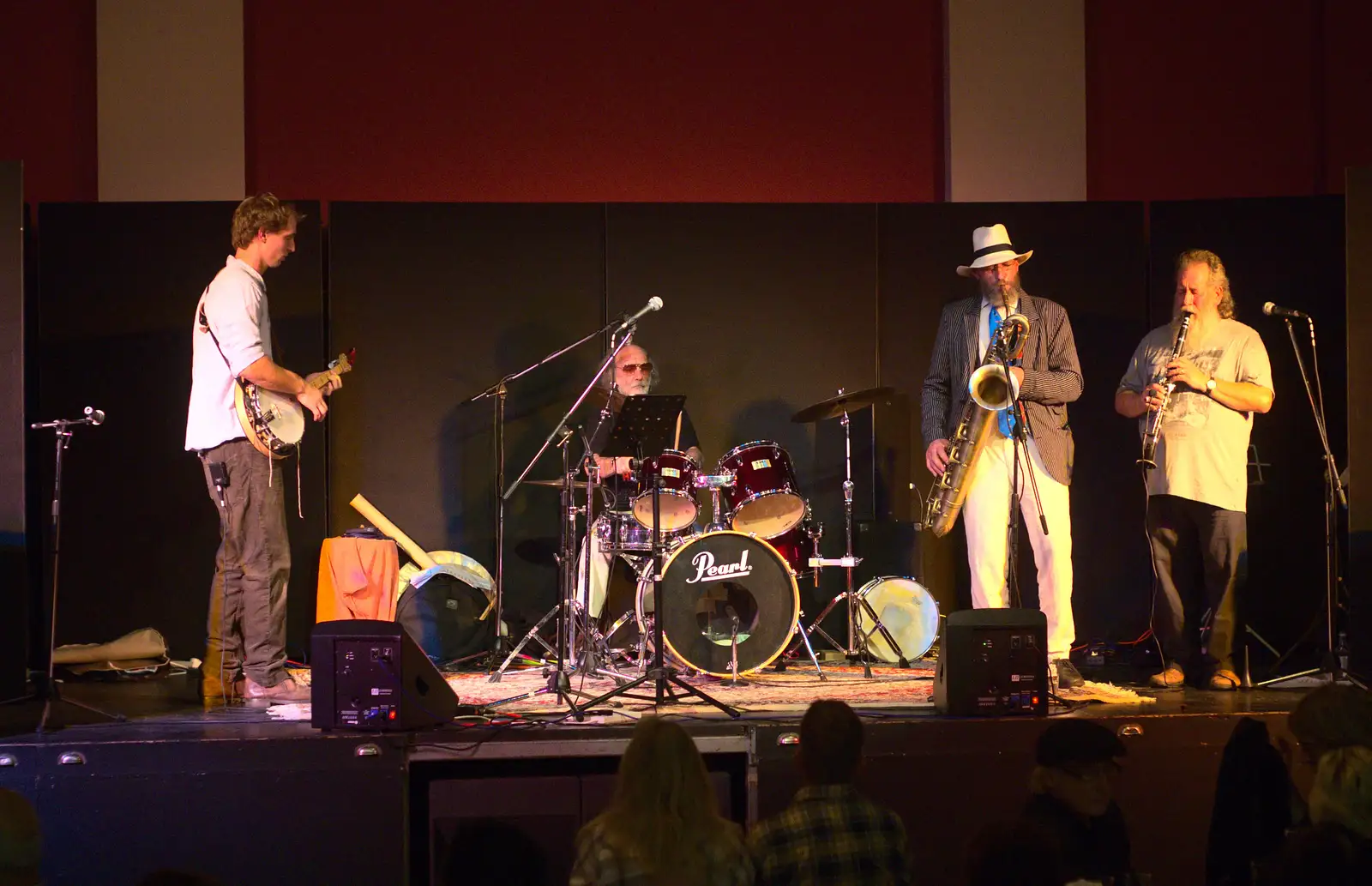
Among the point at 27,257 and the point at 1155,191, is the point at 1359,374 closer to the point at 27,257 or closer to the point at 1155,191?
the point at 1155,191

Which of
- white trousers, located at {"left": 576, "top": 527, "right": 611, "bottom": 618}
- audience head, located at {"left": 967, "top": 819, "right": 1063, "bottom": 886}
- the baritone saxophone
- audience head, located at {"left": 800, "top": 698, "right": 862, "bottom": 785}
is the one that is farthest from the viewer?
white trousers, located at {"left": 576, "top": 527, "right": 611, "bottom": 618}

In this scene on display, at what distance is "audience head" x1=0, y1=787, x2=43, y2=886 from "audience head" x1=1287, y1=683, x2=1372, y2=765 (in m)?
3.26

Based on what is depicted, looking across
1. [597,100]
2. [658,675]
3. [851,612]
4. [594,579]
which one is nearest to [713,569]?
[658,675]

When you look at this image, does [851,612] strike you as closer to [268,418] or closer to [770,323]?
[770,323]

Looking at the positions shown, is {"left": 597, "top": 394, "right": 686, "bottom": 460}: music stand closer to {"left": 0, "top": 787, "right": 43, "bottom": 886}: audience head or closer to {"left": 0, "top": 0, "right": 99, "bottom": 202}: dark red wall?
{"left": 0, "top": 787, "right": 43, "bottom": 886}: audience head

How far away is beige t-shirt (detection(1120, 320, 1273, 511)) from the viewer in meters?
6.61

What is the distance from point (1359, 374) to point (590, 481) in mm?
3886

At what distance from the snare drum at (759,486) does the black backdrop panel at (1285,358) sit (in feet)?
9.87

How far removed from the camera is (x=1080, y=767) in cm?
378

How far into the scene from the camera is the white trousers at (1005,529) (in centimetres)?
661

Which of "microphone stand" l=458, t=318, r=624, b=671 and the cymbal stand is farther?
"microphone stand" l=458, t=318, r=624, b=671

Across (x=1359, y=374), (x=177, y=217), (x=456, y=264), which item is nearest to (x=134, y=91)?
(x=177, y=217)

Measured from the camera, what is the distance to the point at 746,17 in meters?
9.12

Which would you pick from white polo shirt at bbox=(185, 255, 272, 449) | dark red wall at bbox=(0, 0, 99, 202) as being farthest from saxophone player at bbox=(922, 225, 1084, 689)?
dark red wall at bbox=(0, 0, 99, 202)
